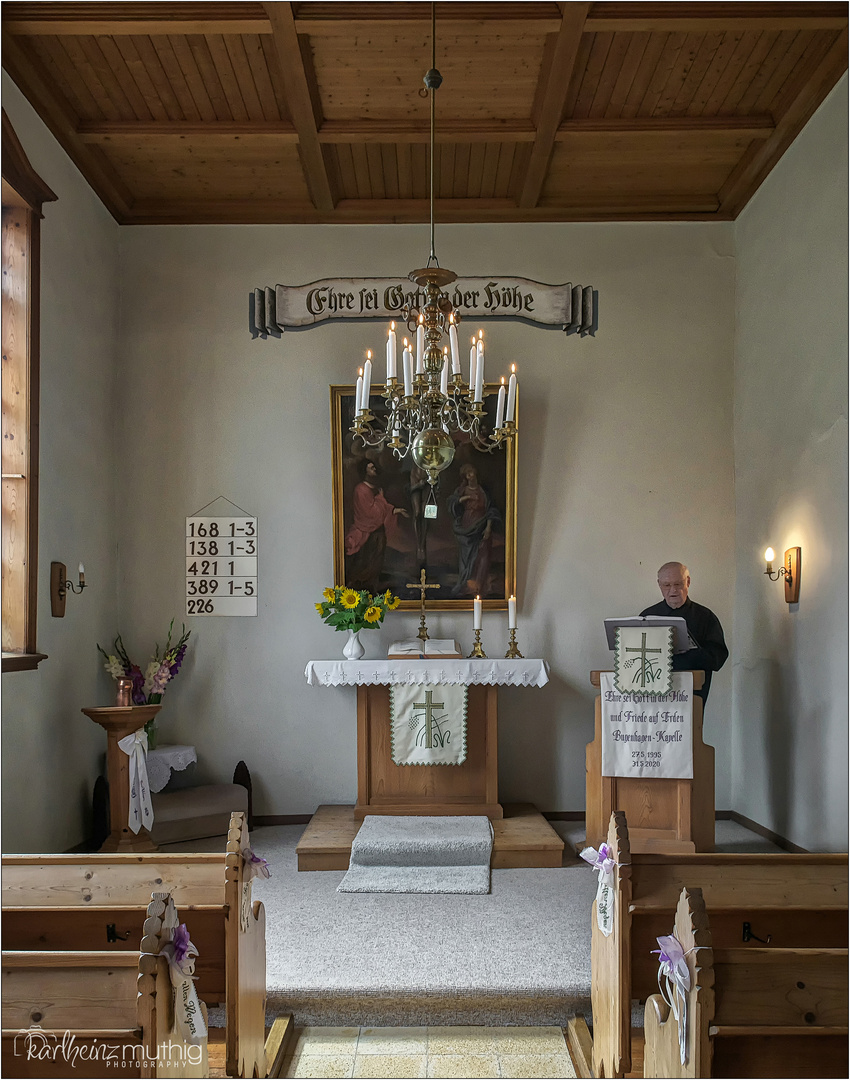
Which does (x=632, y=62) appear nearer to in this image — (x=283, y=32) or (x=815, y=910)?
(x=283, y=32)

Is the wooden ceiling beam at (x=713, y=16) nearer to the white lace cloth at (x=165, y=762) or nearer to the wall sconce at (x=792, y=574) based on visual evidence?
the wall sconce at (x=792, y=574)

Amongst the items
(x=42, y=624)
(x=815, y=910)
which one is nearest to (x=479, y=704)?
(x=42, y=624)

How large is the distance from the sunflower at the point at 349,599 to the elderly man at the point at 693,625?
1966 mm

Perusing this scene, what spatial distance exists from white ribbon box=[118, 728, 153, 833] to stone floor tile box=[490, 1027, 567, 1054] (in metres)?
2.76

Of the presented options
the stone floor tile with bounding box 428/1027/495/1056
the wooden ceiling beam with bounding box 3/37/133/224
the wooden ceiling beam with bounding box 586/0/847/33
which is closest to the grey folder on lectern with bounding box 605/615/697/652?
the stone floor tile with bounding box 428/1027/495/1056

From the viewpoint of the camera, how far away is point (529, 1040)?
354 centimetres

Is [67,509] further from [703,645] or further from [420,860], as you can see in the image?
[703,645]

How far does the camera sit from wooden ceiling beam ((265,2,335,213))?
453 centimetres

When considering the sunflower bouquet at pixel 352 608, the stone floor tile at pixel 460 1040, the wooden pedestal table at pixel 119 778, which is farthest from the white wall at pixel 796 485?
the wooden pedestal table at pixel 119 778

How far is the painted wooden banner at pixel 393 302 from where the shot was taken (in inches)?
263

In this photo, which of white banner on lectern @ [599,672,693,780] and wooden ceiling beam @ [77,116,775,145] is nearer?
white banner on lectern @ [599,672,693,780]

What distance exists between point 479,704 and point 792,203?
3857 millimetres

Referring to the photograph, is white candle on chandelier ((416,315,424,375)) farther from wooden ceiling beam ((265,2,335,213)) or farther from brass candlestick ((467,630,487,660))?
brass candlestick ((467,630,487,660))

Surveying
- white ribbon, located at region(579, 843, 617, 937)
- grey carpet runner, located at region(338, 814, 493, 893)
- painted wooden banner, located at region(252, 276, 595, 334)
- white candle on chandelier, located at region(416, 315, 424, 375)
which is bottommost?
grey carpet runner, located at region(338, 814, 493, 893)
